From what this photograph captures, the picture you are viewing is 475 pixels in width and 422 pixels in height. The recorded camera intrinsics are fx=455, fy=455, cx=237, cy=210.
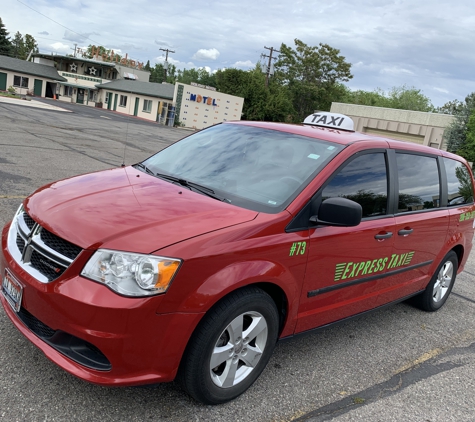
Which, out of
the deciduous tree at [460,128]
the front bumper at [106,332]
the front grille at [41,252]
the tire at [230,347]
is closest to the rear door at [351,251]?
the tire at [230,347]

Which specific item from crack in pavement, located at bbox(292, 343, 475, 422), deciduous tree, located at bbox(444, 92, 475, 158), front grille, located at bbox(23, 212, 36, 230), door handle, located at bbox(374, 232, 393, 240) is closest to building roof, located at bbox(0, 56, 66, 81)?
deciduous tree, located at bbox(444, 92, 475, 158)

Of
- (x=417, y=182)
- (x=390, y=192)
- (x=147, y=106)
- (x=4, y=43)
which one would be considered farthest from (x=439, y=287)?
(x=4, y=43)

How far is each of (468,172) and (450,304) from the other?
5.24 feet

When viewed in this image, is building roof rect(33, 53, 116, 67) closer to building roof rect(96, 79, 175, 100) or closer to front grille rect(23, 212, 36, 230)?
building roof rect(96, 79, 175, 100)

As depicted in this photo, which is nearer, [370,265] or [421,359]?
[370,265]

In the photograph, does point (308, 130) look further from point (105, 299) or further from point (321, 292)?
point (105, 299)

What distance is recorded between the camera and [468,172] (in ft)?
17.3

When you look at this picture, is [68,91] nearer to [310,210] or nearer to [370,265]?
[370,265]

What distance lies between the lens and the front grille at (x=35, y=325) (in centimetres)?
254

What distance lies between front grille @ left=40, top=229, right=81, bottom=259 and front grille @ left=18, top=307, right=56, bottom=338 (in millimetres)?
439

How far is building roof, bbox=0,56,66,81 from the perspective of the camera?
57906mm

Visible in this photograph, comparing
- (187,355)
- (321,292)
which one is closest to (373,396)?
(321,292)

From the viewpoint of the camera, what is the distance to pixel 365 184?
3.54 meters

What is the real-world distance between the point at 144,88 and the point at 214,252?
54635mm
